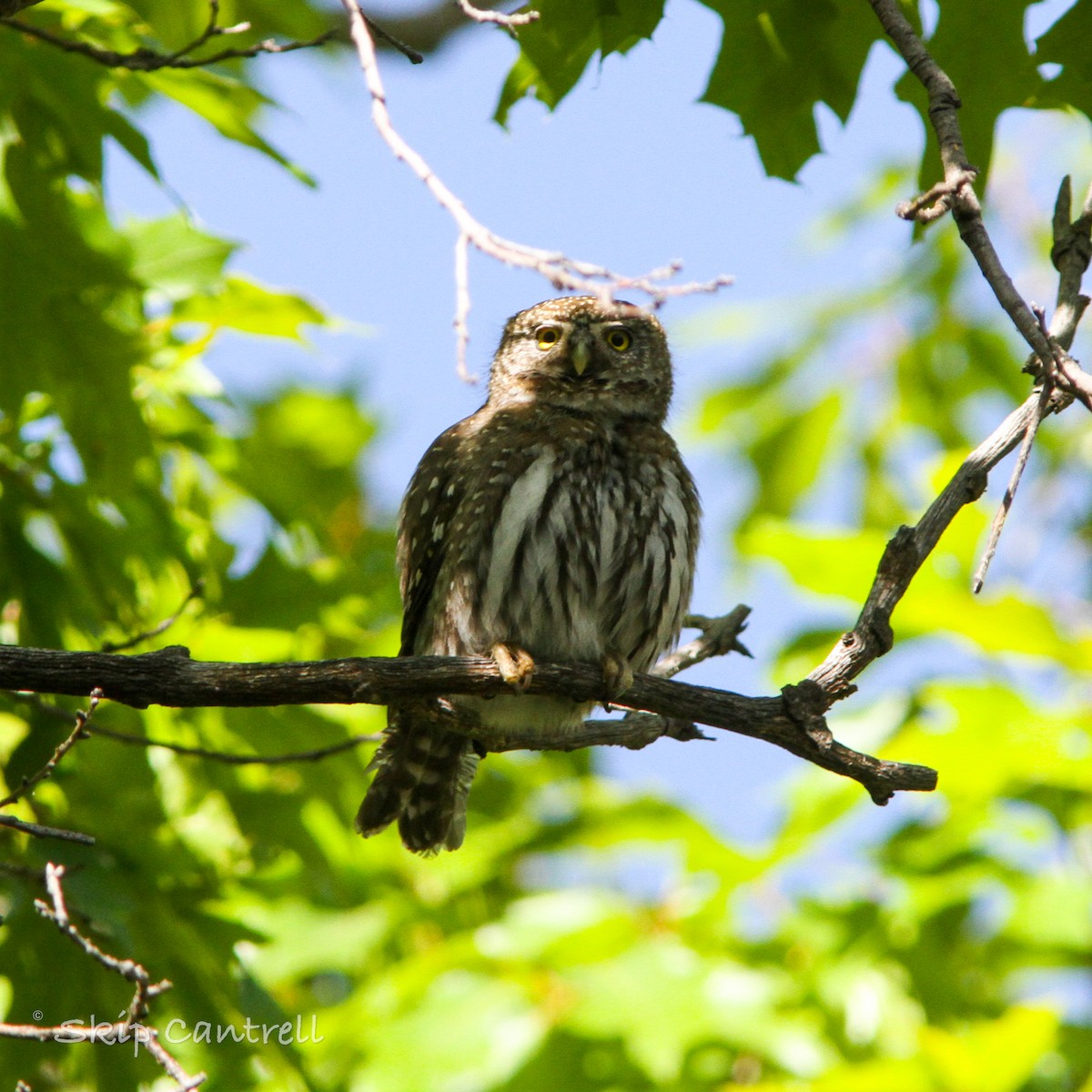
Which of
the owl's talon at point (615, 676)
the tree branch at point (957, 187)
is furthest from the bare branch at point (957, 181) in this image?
the owl's talon at point (615, 676)

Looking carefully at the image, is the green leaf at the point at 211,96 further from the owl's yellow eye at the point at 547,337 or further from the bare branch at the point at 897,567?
the bare branch at the point at 897,567

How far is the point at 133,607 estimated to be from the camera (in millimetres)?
4137

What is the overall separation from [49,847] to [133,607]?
77 centimetres

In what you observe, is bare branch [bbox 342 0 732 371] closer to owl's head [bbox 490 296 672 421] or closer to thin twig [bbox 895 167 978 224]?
thin twig [bbox 895 167 978 224]

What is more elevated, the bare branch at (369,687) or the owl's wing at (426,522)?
the owl's wing at (426,522)

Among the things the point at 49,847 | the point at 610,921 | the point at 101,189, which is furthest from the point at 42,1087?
the point at 101,189

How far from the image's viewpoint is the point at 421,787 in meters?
4.62

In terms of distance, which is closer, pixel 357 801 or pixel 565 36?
pixel 565 36

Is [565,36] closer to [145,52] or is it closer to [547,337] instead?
[145,52]

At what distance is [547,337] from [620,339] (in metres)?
0.27

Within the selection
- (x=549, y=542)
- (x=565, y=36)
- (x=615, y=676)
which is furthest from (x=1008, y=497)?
(x=549, y=542)

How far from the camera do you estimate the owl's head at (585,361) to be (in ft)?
16.2

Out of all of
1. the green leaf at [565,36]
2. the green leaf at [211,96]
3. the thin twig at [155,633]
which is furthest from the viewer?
the green leaf at [211,96]

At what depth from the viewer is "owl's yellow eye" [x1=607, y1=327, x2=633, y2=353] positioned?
522 centimetres
